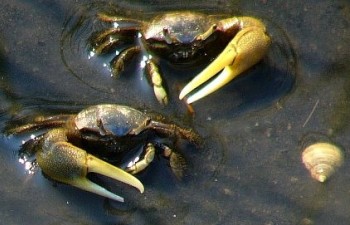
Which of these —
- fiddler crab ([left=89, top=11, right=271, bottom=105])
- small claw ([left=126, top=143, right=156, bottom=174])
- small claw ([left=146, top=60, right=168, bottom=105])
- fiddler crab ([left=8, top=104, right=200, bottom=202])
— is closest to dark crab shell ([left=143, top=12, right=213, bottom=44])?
fiddler crab ([left=89, top=11, right=271, bottom=105])

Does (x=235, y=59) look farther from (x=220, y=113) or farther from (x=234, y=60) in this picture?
(x=220, y=113)

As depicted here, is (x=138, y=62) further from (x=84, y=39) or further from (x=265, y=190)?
(x=265, y=190)

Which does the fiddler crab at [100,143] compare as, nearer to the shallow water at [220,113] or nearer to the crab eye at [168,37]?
the shallow water at [220,113]

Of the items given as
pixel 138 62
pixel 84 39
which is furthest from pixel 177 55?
pixel 84 39

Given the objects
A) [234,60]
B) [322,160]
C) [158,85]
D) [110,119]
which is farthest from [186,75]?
[322,160]

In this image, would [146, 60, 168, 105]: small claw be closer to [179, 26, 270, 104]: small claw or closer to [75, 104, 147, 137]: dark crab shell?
[179, 26, 270, 104]: small claw

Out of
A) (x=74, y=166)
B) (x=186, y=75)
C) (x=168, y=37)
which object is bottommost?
(x=186, y=75)

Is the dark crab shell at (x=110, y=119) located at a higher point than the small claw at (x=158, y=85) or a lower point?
higher

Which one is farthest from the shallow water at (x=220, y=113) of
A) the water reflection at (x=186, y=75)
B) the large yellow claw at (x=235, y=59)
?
the large yellow claw at (x=235, y=59)
